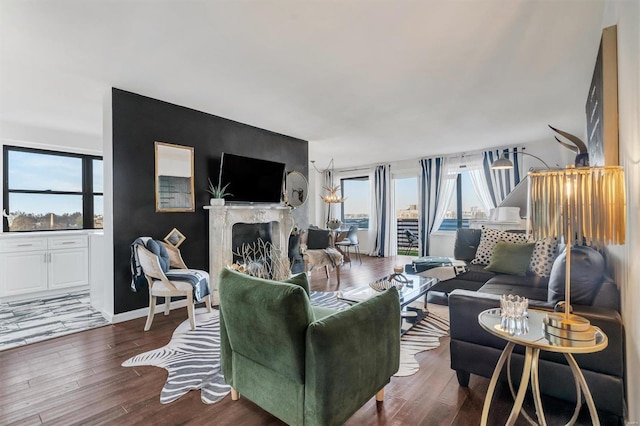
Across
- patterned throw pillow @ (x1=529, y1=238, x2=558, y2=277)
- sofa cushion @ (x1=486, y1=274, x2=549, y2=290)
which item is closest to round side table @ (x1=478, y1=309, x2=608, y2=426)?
sofa cushion @ (x1=486, y1=274, x2=549, y2=290)

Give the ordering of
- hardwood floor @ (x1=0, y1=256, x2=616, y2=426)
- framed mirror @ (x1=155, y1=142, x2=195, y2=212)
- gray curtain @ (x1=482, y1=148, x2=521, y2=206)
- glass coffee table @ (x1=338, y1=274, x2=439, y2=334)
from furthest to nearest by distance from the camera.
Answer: gray curtain @ (x1=482, y1=148, x2=521, y2=206)
framed mirror @ (x1=155, y1=142, x2=195, y2=212)
glass coffee table @ (x1=338, y1=274, x2=439, y2=334)
hardwood floor @ (x1=0, y1=256, x2=616, y2=426)

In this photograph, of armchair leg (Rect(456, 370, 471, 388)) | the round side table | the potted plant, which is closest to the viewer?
the round side table

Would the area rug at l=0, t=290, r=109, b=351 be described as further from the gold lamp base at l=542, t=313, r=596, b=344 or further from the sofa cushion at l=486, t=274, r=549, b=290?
the sofa cushion at l=486, t=274, r=549, b=290

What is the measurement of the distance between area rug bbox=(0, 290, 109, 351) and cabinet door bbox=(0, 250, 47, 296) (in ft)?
0.61

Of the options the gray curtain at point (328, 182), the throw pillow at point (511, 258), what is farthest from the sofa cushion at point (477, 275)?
the gray curtain at point (328, 182)

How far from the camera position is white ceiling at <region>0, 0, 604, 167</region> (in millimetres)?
2141

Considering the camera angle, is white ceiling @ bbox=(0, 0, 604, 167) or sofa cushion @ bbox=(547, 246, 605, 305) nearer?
sofa cushion @ bbox=(547, 246, 605, 305)

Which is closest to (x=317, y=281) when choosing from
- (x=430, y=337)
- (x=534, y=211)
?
(x=430, y=337)

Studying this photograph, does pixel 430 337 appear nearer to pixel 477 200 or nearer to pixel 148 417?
pixel 148 417

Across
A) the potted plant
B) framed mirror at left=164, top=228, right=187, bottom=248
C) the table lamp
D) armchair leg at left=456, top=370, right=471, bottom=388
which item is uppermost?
the potted plant

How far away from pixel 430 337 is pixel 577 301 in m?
1.31

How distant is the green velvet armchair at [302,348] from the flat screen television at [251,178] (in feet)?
9.29

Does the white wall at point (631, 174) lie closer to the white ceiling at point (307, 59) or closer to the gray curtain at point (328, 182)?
the white ceiling at point (307, 59)

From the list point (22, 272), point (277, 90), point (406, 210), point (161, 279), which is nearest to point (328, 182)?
Result: point (406, 210)
